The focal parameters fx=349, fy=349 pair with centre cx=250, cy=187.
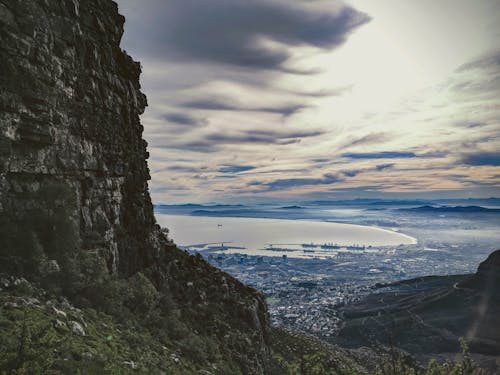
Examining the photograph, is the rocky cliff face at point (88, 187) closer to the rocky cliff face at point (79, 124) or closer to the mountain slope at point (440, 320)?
the rocky cliff face at point (79, 124)

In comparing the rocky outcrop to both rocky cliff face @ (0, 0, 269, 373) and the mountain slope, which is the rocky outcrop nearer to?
the mountain slope

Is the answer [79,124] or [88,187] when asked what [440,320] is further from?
[79,124]

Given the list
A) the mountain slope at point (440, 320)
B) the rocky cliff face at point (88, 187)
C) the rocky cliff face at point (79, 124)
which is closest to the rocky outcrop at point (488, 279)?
the mountain slope at point (440, 320)

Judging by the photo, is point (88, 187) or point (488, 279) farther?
point (488, 279)

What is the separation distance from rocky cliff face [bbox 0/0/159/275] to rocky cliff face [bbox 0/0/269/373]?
0.08 metres

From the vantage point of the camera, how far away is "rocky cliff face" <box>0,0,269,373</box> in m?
20.1

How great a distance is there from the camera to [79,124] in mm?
25266

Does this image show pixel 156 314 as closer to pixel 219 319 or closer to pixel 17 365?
pixel 219 319

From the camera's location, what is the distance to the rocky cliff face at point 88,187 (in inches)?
792

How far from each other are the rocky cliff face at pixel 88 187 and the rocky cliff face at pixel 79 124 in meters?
0.08

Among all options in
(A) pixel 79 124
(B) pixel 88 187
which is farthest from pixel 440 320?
(A) pixel 79 124

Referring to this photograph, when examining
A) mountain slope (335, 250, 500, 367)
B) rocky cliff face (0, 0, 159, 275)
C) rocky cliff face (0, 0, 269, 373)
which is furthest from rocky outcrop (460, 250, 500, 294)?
rocky cliff face (0, 0, 159, 275)

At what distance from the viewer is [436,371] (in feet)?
241

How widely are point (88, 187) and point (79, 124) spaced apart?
15.3 ft
